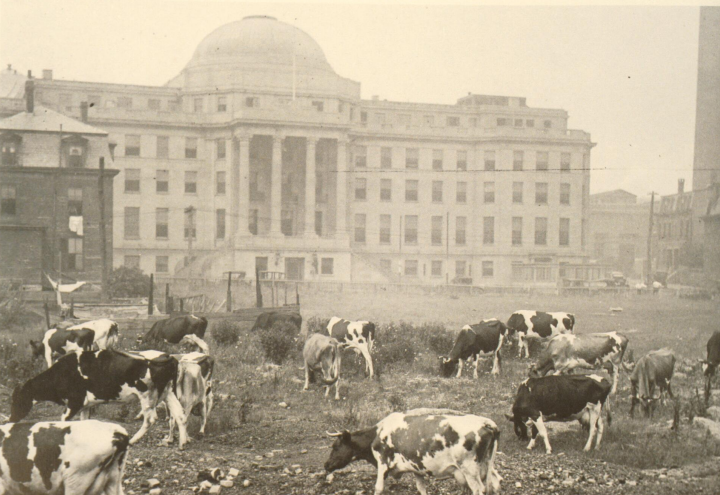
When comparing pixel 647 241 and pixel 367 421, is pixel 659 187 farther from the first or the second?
pixel 367 421

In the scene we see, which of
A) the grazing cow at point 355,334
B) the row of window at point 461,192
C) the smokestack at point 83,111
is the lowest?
the grazing cow at point 355,334

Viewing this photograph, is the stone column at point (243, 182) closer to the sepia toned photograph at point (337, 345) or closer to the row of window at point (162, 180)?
the row of window at point (162, 180)

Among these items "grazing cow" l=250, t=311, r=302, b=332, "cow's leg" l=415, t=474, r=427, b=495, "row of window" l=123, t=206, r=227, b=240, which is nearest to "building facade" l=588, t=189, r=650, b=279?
"grazing cow" l=250, t=311, r=302, b=332

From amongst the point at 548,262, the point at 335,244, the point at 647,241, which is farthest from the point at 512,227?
the point at 647,241

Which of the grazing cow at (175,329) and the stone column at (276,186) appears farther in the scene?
the stone column at (276,186)

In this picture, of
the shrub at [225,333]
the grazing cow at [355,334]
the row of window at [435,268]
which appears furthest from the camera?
the row of window at [435,268]

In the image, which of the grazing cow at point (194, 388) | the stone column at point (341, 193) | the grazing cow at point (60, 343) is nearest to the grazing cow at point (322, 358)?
the grazing cow at point (194, 388)
